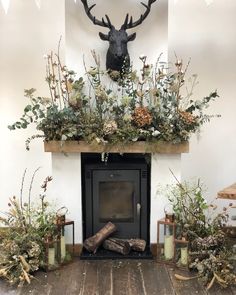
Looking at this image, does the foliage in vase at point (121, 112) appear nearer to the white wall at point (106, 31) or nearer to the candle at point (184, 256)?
the white wall at point (106, 31)

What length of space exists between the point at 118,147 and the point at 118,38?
3.11 ft

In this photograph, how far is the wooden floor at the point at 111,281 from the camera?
10.0 feet

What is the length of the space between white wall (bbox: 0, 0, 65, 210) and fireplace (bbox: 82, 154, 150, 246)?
0.73 m

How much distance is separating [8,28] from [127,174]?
1899 mm

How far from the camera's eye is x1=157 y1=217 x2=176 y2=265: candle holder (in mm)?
3543

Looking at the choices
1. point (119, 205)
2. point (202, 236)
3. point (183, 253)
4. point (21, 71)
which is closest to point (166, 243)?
point (183, 253)

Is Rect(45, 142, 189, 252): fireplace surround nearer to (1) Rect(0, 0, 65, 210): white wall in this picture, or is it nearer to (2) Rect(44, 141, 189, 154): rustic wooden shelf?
(2) Rect(44, 141, 189, 154): rustic wooden shelf

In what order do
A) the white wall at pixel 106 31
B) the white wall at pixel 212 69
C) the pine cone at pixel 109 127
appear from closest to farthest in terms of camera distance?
the pine cone at pixel 109 127 → the white wall at pixel 106 31 → the white wall at pixel 212 69

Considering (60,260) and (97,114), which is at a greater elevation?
(97,114)

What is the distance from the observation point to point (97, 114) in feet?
11.4

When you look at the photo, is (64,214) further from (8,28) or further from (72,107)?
(8,28)

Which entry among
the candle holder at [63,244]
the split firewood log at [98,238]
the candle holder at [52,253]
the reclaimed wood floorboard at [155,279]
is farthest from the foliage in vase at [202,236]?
the candle holder at [52,253]

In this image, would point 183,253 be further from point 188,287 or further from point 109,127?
point 109,127

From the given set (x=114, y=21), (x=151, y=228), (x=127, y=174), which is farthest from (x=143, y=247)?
(x=114, y=21)
